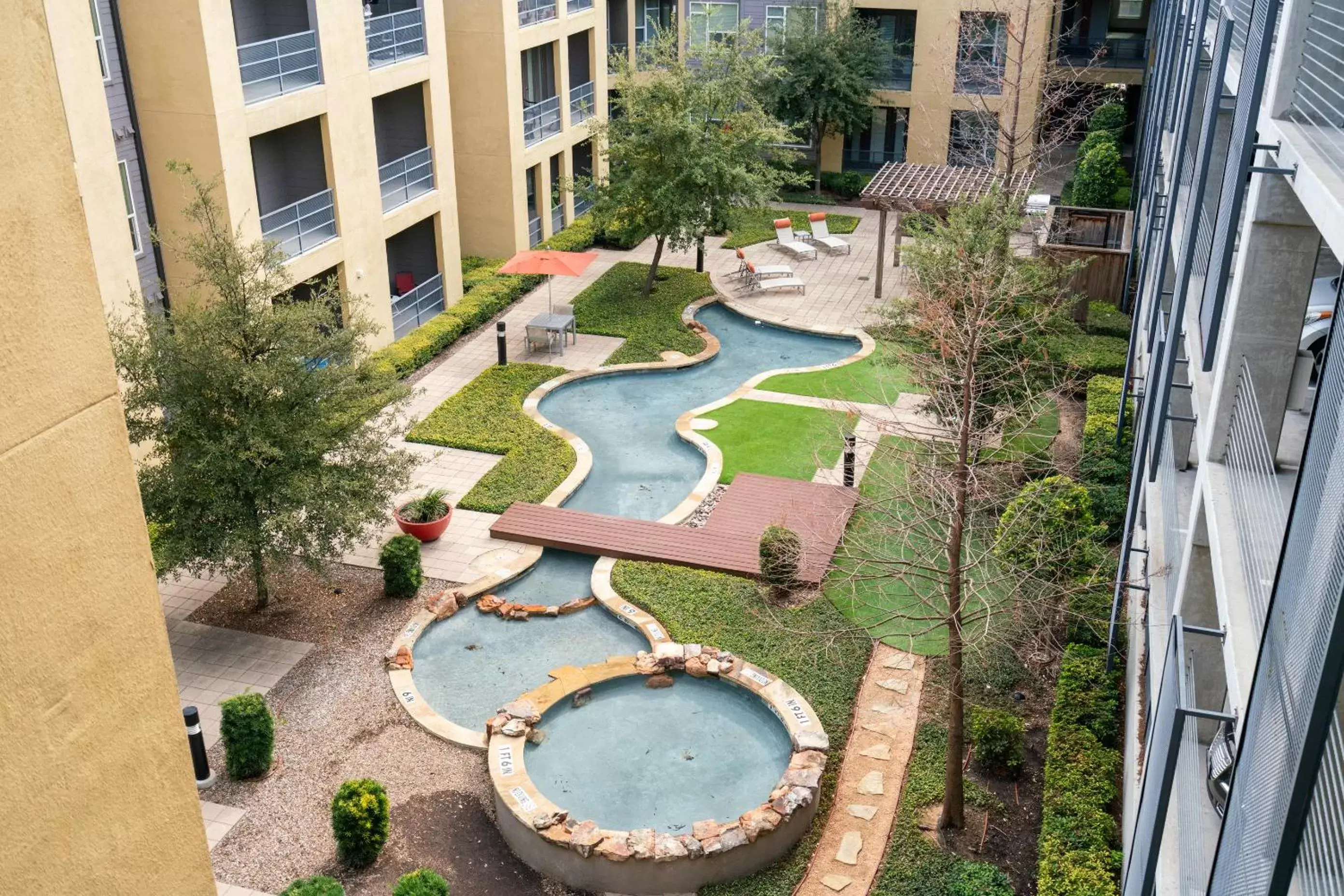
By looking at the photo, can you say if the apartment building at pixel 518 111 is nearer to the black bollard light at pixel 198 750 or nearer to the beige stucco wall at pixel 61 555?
the black bollard light at pixel 198 750

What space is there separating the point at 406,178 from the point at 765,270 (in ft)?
33.1

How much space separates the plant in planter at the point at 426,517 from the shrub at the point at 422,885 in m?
8.48

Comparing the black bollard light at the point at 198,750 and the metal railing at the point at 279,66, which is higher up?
the metal railing at the point at 279,66

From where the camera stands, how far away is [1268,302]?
35.5 feet

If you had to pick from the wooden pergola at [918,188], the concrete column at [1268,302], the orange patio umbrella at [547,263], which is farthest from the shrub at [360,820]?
the wooden pergola at [918,188]

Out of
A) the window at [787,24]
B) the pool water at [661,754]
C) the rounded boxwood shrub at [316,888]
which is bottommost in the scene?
the pool water at [661,754]

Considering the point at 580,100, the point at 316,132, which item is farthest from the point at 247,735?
the point at 580,100

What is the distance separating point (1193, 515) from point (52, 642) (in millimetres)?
10564

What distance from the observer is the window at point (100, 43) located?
20.5 metres

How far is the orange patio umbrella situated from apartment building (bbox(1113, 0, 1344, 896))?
1393 centimetres

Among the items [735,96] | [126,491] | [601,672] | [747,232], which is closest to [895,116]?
[747,232]

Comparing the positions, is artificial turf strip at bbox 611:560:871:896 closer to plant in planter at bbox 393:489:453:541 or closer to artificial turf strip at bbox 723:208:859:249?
plant in planter at bbox 393:489:453:541

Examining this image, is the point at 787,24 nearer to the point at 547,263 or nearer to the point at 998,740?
the point at 547,263

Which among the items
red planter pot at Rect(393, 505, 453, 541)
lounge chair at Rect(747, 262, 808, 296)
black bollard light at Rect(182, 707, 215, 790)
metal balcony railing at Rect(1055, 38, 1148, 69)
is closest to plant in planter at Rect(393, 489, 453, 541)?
red planter pot at Rect(393, 505, 453, 541)
